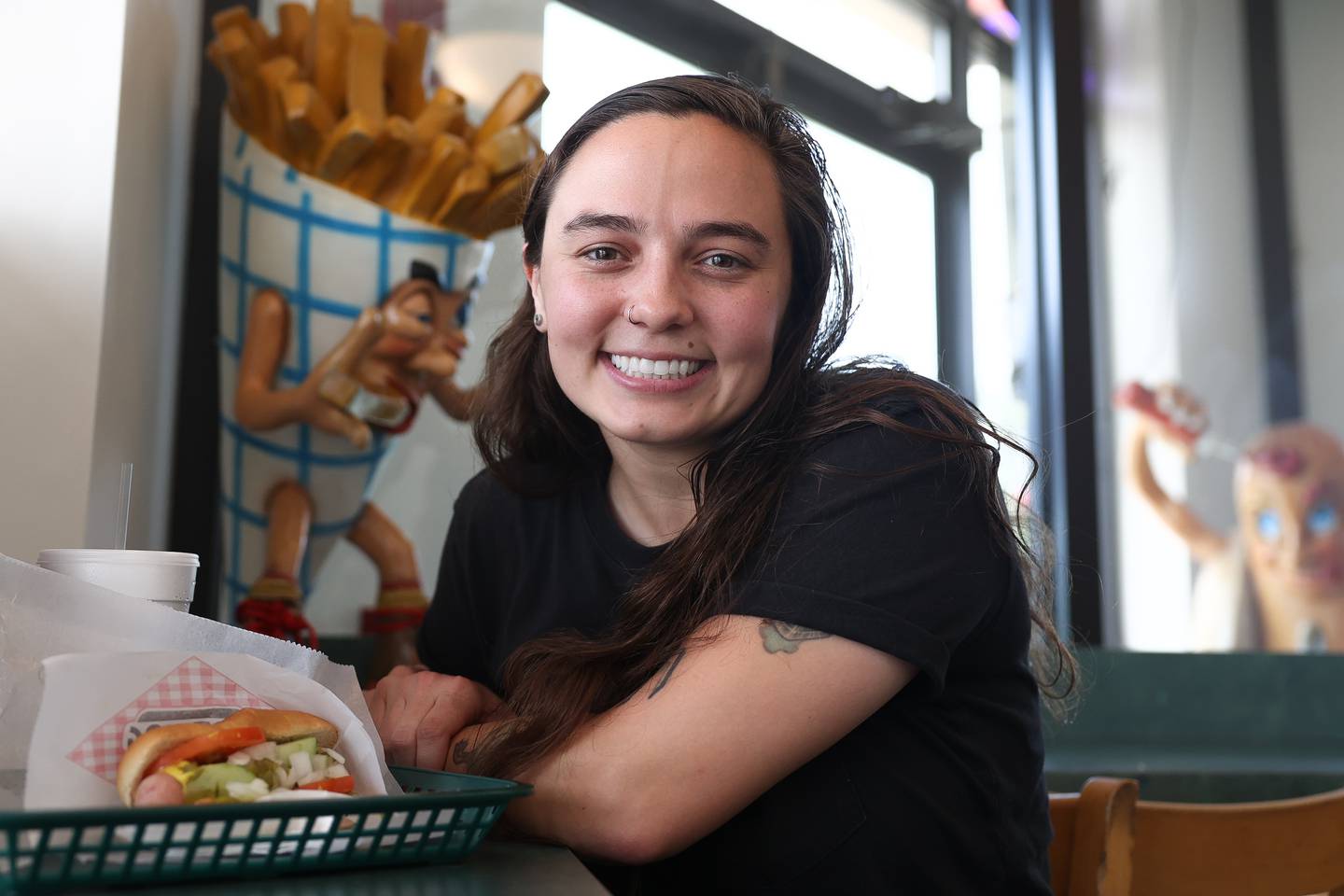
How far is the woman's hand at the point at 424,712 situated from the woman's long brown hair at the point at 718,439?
0.03m

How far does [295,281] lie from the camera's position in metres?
1.29

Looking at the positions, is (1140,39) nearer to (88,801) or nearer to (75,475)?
(75,475)

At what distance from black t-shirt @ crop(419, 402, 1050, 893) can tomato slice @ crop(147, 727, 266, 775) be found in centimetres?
33

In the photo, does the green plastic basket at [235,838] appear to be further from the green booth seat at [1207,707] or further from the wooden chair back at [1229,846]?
the green booth seat at [1207,707]

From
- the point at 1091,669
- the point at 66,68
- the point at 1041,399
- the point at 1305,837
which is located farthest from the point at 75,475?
the point at 1041,399

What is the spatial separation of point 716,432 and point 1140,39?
183 cm

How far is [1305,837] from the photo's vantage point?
0.99m

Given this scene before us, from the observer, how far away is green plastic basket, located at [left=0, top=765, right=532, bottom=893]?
50cm

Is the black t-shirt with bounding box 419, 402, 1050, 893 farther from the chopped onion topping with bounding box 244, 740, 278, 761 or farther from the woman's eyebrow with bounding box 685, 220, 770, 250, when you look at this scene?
the chopped onion topping with bounding box 244, 740, 278, 761

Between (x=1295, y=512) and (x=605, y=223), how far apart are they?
165 centimetres

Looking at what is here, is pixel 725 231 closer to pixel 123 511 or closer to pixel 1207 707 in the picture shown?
pixel 123 511

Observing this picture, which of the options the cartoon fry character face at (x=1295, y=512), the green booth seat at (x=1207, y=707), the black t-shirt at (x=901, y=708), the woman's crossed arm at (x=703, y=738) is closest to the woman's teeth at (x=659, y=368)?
the black t-shirt at (x=901, y=708)

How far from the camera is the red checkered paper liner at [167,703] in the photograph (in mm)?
594

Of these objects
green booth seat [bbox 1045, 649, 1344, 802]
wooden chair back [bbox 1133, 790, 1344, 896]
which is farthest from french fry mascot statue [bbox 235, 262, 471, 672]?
green booth seat [bbox 1045, 649, 1344, 802]
